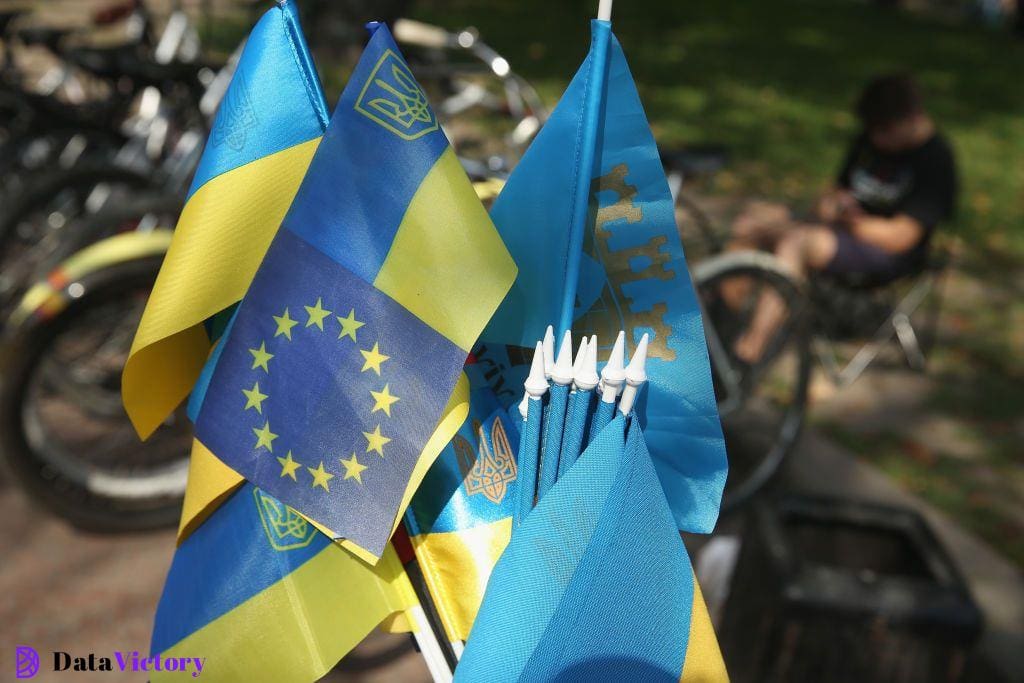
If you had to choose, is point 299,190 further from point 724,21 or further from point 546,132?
point 724,21

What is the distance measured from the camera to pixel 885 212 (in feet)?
12.4

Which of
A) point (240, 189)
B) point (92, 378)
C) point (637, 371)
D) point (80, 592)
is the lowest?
point (80, 592)

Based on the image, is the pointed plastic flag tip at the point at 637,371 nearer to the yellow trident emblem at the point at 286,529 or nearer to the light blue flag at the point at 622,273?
the light blue flag at the point at 622,273

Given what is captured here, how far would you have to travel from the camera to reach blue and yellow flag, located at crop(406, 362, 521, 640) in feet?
3.62

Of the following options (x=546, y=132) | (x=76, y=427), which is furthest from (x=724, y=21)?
(x=546, y=132)

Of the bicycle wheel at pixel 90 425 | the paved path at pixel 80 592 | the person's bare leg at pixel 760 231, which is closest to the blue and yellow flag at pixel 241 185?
the paved path at pixel 80 592

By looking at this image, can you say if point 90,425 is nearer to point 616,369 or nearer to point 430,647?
point 430,647

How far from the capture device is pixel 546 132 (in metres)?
1.07

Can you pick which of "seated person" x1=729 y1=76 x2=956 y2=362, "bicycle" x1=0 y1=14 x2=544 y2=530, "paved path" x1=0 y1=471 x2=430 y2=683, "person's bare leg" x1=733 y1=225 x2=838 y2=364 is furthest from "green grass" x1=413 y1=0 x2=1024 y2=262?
"paved path" x1=0 y1=471 x2=430 y2=683

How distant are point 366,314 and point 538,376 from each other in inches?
7.9

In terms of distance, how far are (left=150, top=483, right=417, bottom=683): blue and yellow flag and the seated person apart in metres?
2.86

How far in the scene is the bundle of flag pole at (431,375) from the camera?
0.99 m

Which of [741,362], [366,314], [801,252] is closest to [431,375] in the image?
[366,314]

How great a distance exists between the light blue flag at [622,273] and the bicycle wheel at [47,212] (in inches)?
95.4
